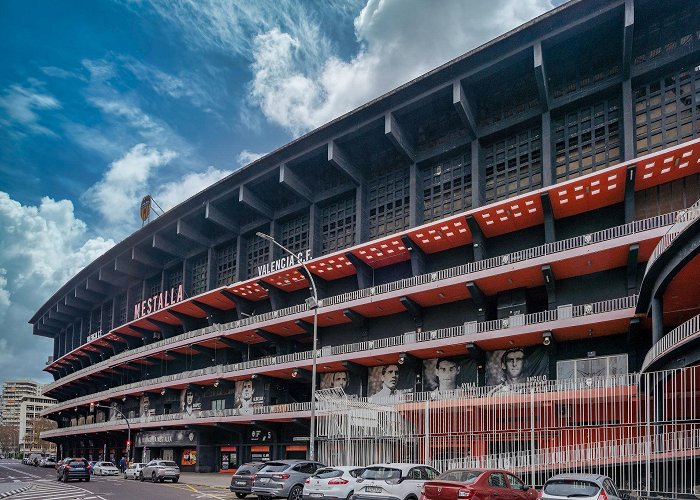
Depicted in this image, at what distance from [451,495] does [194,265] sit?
56.3 meters

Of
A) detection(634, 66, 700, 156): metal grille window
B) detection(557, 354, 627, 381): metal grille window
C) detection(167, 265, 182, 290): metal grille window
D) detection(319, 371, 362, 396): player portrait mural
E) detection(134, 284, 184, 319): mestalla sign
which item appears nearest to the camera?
detection(634, 66, 700, 156): metal grille window

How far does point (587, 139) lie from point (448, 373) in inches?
687

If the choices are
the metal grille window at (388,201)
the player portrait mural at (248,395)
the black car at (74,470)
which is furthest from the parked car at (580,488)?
the player portrait mural at (248,395)

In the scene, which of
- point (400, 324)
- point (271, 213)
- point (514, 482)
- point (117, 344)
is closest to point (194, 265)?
point (271, 213)

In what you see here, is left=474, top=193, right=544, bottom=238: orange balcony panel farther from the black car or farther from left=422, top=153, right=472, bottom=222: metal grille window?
the black car

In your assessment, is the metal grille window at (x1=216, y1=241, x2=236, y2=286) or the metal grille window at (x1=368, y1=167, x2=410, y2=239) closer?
the metal grille window at (x1=368, y1=167, x2=410, y2=239)

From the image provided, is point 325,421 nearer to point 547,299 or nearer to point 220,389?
point 547,299

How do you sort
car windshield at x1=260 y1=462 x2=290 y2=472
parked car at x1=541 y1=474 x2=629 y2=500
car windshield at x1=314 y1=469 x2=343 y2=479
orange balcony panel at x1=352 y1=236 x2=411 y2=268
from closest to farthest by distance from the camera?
parked car at x1=541 y1=474 x2=629 y2=500, car windshield at x1=314 y1=469 x2=343 y2=479, car windshield at x1=260 y1=462 x2=290 y2=472, orange balcony panel at x1=352 y1=236 x2=411 y2=268

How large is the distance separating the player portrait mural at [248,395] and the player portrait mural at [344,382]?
6101 mm

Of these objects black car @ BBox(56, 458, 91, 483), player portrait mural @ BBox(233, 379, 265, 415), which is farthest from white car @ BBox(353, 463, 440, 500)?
player portrait mural @ BBox(233, 379, 265, 415)

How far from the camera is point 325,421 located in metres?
27.4

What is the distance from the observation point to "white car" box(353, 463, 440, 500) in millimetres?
17234

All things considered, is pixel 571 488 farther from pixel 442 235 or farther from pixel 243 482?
pixel 442 235

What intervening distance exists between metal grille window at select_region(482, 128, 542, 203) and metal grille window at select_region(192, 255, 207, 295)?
35.0m
